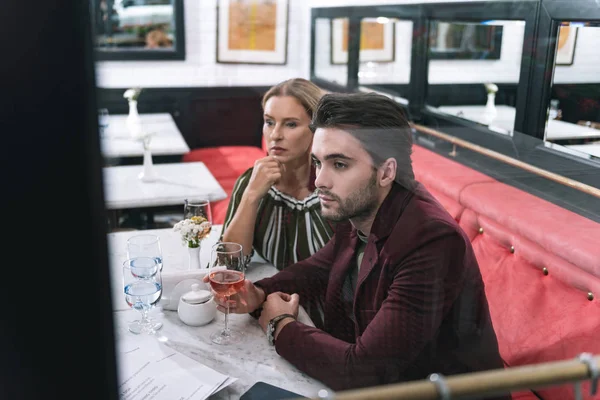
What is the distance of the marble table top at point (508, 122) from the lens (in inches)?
41.7

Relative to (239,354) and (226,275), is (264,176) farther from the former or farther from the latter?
(239,354)

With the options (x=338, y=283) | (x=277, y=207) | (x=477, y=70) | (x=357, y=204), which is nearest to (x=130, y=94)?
(x=357, y=204)

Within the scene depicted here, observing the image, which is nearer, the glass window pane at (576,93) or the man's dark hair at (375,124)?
the man's dark hair at (375,124)

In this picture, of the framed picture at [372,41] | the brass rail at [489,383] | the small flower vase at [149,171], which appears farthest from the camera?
the small flower vase at [149,171]

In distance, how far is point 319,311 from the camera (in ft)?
3.32

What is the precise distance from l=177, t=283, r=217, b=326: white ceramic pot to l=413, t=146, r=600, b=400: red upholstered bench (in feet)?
1.33

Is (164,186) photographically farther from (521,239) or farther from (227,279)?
(521,239)

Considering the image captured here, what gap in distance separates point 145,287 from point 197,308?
95 millimetres

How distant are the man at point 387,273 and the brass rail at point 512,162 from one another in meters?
0.28

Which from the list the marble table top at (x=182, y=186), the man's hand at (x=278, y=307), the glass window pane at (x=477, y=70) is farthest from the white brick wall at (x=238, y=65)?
the marble table top at (x=182, y=186)

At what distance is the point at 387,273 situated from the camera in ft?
2.72

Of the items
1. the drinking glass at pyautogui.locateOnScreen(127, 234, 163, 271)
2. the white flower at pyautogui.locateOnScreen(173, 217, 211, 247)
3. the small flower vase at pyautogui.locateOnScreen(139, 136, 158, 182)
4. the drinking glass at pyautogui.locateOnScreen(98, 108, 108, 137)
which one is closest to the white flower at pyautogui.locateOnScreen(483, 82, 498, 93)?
the white flower at pyautogui.locateOnScreen(173, 217, 211, 247)

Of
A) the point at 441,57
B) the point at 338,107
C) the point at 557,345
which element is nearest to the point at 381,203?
the point at 338,107

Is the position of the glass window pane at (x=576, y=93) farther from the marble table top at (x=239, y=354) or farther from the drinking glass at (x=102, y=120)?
the drinking glass at (x=102, y=120)
